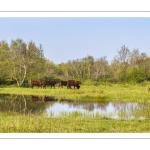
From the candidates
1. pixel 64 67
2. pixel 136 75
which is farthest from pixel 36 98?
pixel 136 75

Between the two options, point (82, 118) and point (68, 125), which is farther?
point (82, 118)

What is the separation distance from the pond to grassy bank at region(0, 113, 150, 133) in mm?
286

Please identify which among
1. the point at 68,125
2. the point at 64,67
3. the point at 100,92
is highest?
the point at 64,67

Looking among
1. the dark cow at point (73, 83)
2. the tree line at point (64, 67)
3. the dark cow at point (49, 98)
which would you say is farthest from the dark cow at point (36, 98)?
the dark cow at point (73, 83)

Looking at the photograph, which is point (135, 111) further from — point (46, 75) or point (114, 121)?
point (46, 75)

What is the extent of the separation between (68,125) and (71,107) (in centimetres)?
79

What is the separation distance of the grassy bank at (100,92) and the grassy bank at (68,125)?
2.03 ft

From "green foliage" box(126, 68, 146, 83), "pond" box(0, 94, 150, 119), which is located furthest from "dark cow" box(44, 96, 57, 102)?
"green foliage" box(126, 68, 146, 83)

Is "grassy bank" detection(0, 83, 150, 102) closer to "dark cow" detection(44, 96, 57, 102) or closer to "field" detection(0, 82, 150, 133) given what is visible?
"field" detection(0, 82, 150, 133)

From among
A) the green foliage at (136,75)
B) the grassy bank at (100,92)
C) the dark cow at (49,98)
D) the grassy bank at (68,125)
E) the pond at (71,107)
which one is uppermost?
the green foliage at (136,75)

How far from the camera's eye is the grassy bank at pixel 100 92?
810cm

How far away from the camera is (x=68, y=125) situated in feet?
24.0

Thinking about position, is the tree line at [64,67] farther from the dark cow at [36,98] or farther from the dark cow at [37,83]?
the dark cow at [36,98]

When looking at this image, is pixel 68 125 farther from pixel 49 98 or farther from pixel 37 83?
pixel 37 83
